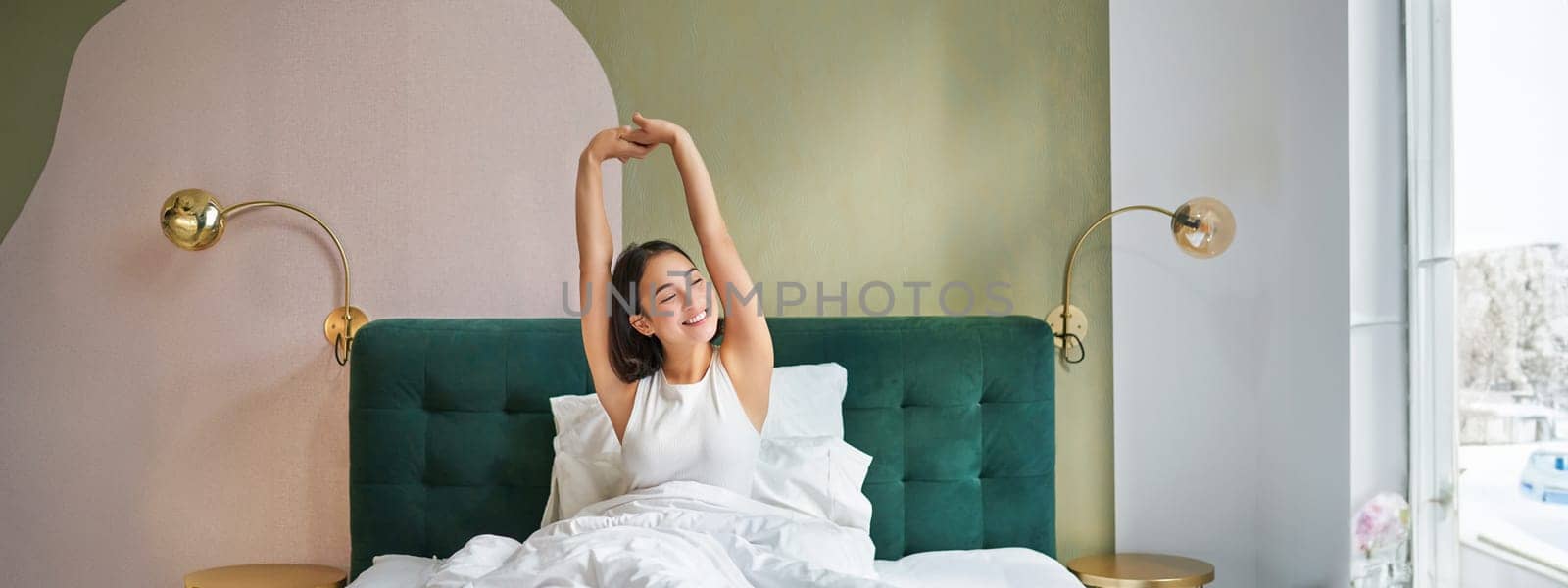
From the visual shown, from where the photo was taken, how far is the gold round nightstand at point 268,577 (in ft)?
8.50

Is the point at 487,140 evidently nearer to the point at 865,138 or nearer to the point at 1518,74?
the point at 865,138

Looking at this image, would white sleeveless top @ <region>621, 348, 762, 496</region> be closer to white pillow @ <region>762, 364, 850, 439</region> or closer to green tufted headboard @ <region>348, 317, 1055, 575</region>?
white pillow @ <region>762, 364, 850, 439</region>

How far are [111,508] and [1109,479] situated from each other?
256 centimetres

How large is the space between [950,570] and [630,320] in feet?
2.95

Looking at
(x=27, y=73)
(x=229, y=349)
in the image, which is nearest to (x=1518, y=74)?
(x=229, y=349)

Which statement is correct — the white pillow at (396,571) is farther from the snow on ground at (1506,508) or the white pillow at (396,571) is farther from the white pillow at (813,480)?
the snow on ground at (1506,508)

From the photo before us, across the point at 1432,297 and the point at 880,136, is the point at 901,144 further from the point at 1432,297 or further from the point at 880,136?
the point at 1432,297

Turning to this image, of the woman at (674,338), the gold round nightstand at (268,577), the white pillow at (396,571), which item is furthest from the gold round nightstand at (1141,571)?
the gold round nightstand at (268,577)

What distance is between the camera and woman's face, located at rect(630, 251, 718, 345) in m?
2.15

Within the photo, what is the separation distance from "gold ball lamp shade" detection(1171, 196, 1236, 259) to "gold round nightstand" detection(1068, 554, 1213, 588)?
2.52ft

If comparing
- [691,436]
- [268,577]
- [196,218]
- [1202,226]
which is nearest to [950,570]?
[691,436]

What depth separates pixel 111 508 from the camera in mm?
2822

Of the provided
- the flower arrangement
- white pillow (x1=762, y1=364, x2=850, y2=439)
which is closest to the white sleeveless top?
white pillow (x1=762, y1=364, x2=850, y2=439)

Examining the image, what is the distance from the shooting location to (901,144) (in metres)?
2.92
